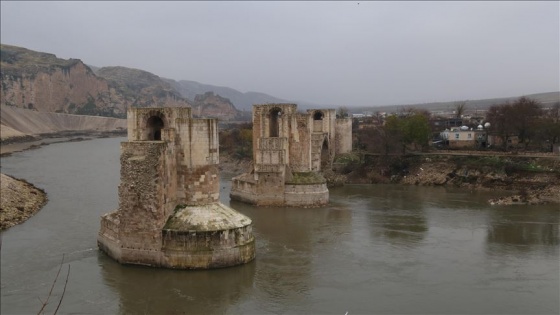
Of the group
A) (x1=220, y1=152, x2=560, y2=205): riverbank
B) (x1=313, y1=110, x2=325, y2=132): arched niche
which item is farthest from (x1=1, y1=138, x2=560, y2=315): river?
(x1=313, y1=110, x2=325, y2=132): arched niche

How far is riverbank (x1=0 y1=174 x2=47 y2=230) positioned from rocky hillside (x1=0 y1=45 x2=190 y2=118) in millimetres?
84531

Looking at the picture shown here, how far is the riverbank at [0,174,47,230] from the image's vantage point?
22.2m

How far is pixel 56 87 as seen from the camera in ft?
420

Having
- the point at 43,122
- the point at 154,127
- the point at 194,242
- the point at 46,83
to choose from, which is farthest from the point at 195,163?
the point at 46,83

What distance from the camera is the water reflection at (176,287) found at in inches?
545

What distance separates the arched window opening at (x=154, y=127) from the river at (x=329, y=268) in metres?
4.25

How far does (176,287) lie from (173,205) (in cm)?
312

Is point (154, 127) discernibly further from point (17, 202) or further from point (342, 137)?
point (342, 137)

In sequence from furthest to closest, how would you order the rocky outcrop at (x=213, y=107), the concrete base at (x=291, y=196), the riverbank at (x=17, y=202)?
the rocky outcrop at (x=213, y=107), the concrete base at (x=291, y=196), the riverbank at (x=17, y=202)

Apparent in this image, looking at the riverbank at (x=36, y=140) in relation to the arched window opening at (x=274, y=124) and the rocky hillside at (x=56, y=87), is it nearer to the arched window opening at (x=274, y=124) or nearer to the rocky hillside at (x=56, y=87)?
the rocky hillside at (x=56, y=87)

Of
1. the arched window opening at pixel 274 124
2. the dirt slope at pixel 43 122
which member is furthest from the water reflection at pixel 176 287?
the dirt slope at pixel 43 122

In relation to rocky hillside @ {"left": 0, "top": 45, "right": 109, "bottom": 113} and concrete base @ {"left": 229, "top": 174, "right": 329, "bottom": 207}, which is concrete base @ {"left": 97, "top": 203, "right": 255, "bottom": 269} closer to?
concrete base @ {"left": 229, "top": 174, "right": 329, "bottom": 207}

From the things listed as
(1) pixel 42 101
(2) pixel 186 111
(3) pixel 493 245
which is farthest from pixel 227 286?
(1) pixel 42 101

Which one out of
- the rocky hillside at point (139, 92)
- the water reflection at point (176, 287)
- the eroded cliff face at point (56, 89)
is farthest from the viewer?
the rocky hillside at point (139, 92)
